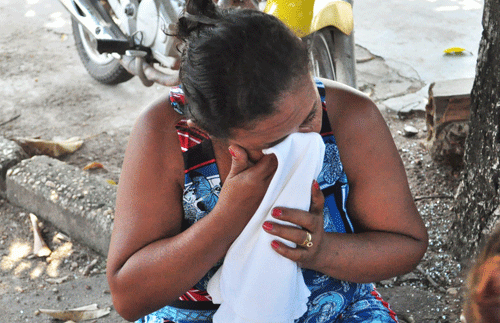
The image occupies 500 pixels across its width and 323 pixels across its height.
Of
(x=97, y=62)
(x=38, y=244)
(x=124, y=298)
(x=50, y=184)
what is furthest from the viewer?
(x=97, y=62)

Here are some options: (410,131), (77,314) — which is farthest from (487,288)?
(410,131)

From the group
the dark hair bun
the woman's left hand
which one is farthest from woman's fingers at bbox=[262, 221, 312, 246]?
the dark hair bun

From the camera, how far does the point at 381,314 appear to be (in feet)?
5.13

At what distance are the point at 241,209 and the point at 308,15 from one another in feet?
3.96

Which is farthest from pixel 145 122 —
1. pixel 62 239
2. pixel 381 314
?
pixel 62 239

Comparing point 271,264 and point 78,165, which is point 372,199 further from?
point 78,165

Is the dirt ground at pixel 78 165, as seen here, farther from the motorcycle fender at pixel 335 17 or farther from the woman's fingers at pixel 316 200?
the motorcycle fender at pixel 335 17

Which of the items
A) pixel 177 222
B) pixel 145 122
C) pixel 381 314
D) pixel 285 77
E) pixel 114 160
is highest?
pixel 285 77

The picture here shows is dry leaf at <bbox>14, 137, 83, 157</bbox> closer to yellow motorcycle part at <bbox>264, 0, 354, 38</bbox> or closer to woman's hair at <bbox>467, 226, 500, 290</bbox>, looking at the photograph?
yellow motorcycle part at <bbox>264, 0, 354, 38</bbox>

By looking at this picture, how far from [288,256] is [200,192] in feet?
1.00

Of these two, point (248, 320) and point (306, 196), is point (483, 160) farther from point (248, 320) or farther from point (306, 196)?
point (248, 320)

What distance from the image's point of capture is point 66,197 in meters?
2.81

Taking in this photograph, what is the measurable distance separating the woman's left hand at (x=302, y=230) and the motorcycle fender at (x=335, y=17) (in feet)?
3.93

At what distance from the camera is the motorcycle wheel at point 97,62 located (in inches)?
171
